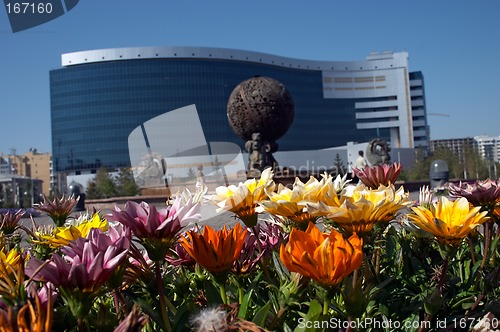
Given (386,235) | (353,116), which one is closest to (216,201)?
(386,235)

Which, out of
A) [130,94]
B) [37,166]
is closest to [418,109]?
[130,94]

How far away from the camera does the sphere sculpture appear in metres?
13.8

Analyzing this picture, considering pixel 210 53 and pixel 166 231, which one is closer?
pixel 166 231

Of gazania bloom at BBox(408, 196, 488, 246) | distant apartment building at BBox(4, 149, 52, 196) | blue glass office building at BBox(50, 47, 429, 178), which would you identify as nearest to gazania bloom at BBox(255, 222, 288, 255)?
gazania bloom at BBox(408, 196, 488, 246)

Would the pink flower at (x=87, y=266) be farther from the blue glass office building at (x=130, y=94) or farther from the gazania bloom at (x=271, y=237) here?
the blue glass office building at (x=130, y=94)

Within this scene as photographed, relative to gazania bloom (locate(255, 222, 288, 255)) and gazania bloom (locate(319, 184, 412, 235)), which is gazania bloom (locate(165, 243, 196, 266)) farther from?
gazania bloom (locate(319, 184, 412, 235))

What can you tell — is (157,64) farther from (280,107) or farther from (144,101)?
(280,107)

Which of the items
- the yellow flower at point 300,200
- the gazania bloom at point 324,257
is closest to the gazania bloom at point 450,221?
the yellow flower at point 300,200

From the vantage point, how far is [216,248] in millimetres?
1306

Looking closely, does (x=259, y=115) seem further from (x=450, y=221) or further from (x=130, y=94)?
(x=130, y=94)

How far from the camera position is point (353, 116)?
100062mm

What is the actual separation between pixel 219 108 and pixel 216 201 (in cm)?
8163

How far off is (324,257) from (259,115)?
12895mm

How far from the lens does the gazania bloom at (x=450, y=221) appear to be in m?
1.39
